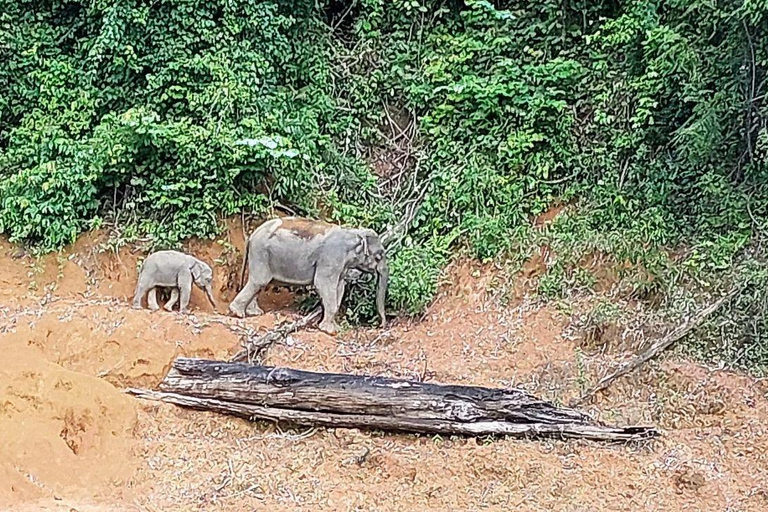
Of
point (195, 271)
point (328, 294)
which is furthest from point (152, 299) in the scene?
point (328, 294)

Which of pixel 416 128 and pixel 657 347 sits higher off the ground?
pixel 416 128

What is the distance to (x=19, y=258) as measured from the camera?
1012 cm

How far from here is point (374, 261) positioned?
8844 mm

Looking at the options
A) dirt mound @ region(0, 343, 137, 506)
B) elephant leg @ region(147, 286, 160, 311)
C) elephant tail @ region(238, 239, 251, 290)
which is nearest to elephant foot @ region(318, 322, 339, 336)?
elephant tail @ region(238, 239, 251, 290)

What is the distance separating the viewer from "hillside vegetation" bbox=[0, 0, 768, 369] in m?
8.62

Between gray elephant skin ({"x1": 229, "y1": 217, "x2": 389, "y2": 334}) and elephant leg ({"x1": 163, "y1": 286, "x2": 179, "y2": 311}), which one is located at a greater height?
gray elephant skin ({"x1": 229, "y1": 217, "x2": 389, "y2": 334})

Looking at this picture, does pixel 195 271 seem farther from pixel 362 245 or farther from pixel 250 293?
pixel 362 245

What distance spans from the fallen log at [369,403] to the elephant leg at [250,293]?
96.9 inches

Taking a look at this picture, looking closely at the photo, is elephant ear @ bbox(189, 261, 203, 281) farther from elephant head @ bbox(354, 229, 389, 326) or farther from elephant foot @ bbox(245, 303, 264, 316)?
elephant head @ bbox(354, 229, 389, 326)

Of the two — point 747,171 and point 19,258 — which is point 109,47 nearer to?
point 19,258

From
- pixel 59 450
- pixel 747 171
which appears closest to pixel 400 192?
pixel 747 171

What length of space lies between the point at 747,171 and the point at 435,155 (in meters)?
3.85

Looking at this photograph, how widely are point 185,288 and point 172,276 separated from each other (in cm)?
19

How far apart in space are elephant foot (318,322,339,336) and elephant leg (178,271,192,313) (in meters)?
1.43
